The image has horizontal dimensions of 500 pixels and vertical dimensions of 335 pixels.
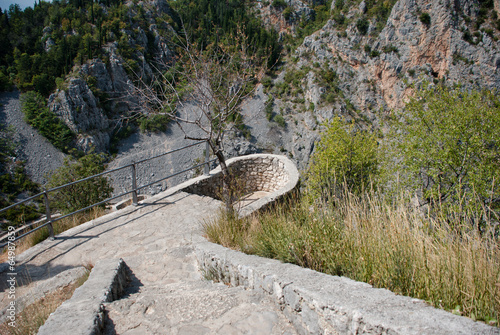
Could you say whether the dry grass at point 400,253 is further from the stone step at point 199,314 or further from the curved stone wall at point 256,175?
the curved stone wall at point 256,175

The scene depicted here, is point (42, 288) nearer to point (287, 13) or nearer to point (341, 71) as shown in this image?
point (341, 71)

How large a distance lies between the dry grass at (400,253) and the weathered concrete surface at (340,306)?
0.78ft

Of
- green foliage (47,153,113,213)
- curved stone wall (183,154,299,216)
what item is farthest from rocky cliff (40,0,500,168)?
curved stone wall (183,154,299,216)

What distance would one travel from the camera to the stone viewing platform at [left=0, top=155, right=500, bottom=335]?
5.30ft

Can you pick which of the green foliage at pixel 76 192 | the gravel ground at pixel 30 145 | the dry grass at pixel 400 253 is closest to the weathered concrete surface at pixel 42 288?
the dry grass at pixel 400 253

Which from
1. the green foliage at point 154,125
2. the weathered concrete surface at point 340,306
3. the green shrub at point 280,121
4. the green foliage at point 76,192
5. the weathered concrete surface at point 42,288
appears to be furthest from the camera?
the green shrub at point 280,121

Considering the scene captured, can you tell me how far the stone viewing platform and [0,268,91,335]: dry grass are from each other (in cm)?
22

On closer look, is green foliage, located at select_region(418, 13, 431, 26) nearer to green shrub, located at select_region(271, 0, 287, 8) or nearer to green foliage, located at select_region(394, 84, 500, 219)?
green shrub, located at select_region(271, 0, 287, 8)

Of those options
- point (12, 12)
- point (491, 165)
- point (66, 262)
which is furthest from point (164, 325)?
point (12, 12)

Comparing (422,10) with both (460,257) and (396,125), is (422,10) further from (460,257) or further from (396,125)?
(460,257)

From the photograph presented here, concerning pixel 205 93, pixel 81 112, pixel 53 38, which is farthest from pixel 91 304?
pixel 53 38

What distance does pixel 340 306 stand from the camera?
5.47ft

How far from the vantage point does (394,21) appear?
104 feet

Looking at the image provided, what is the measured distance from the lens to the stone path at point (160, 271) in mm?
2148
